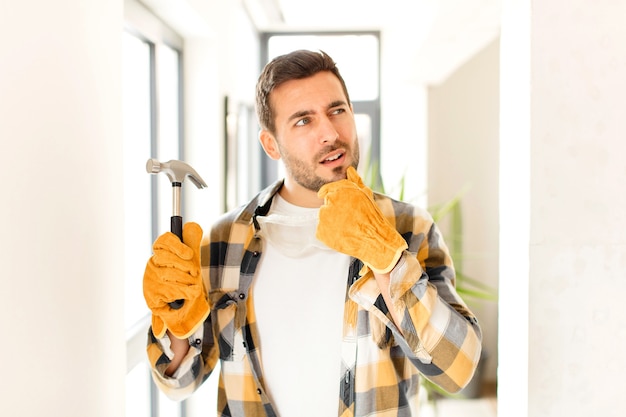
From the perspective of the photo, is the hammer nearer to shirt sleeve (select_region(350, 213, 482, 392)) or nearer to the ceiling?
shirt sleeve (select_region(350, 213, 482, 392))

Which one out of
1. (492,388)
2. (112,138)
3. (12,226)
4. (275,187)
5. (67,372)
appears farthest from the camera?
(492,388)

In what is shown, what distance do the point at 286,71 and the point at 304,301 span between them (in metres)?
0.51

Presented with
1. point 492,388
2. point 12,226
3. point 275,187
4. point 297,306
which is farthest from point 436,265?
point 492,388

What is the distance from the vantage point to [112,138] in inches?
49.8

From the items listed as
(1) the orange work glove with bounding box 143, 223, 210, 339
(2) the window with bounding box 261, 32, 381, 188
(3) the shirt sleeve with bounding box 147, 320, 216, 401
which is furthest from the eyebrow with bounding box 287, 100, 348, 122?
(2) the window with bounding box 261, 32, 381, 188

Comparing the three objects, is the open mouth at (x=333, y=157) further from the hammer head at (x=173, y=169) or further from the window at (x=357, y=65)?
the window at (x=357, y=65)

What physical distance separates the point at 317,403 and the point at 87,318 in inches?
19.4

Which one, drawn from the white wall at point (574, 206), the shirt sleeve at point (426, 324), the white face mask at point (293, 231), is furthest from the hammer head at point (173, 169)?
the white wall at point (574, 206)

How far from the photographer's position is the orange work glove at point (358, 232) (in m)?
1.08

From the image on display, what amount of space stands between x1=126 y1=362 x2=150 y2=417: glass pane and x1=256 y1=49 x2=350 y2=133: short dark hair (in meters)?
1.01

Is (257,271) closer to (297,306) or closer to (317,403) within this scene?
(297,306)

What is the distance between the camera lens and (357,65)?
5.39 metres

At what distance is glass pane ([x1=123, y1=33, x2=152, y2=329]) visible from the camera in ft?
6.44

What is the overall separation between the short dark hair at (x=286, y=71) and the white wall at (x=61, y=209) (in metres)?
0.32
